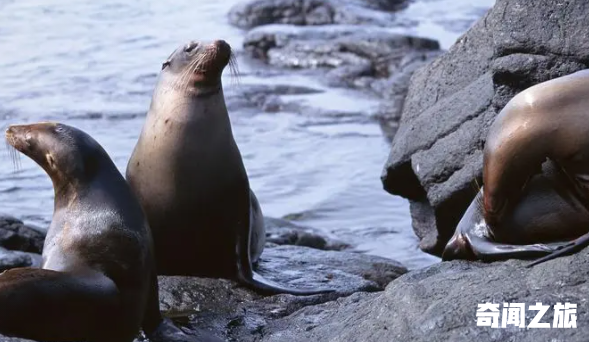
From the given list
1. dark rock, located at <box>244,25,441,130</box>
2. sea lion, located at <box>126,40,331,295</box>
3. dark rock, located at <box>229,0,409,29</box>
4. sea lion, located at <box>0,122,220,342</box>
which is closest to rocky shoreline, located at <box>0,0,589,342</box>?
sea lion, located at <box>126,40,331,295</box>

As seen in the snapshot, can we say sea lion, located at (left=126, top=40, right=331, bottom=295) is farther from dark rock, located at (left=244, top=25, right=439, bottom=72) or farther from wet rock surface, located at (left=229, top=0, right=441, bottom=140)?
dark rock, located at (left=244, top=25, right=439, bottom=72)

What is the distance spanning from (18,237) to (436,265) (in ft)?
9.93

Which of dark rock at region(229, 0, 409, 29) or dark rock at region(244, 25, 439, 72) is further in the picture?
dark rock at region(229, 0, 409, 29)

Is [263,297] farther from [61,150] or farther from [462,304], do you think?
[462,304]

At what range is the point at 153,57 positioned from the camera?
17609 mm

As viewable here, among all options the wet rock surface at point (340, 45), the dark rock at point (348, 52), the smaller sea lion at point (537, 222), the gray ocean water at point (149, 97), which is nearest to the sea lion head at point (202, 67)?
the smaller sea lion at point (537, 222)

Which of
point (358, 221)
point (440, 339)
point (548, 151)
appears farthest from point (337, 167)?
point (440, 339)

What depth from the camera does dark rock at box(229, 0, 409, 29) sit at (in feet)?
63.6

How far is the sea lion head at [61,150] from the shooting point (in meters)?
5.52

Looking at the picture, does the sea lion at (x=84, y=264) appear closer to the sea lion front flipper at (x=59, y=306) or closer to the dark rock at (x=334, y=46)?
the sea lion front flipper at (x=59, y=306)

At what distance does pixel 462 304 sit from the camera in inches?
168

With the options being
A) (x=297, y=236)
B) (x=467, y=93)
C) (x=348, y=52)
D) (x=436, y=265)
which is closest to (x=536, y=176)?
(x=436, y=265)

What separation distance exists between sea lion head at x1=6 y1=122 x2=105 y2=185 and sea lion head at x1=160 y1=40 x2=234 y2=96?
58.2 inches

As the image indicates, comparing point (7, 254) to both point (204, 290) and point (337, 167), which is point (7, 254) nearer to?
point (204, 290)
